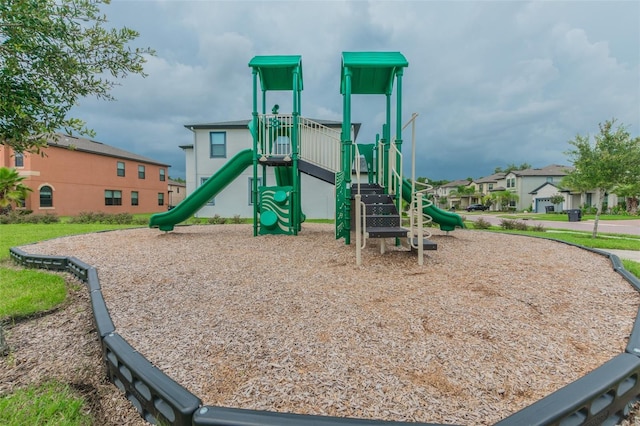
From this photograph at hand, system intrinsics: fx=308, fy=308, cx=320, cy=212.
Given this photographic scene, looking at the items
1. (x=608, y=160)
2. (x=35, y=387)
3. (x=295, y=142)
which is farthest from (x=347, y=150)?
(x=608, y=160)

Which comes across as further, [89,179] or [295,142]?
[89,179]

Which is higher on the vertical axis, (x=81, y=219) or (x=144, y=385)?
(x=81, y=219)

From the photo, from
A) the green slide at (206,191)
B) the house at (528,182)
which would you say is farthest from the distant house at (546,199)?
the green slide at (206,191)

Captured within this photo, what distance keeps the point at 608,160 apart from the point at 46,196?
100 ft

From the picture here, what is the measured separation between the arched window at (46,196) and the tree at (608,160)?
97.7 ft

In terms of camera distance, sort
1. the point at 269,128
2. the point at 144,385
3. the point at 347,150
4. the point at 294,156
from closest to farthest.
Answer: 1. the point at 144,385
2. the point at 347,150
3. the point at 294,156
4. the point at 269,128

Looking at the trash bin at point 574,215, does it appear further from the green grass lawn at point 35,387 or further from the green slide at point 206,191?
the green slide at point 206,191

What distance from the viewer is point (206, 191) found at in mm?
8414

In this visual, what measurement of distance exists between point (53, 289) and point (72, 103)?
9.46 ft

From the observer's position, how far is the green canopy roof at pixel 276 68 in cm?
802

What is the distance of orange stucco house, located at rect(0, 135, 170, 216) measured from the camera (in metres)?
20.7

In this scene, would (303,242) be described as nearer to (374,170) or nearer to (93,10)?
(374,170)

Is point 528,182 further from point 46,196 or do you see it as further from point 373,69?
point 46,196

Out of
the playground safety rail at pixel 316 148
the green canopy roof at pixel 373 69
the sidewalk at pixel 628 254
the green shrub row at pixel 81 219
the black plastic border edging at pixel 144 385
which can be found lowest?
the sidewalk at pixel 628 254
